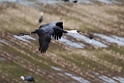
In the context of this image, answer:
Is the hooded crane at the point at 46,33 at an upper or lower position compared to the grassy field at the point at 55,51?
upper

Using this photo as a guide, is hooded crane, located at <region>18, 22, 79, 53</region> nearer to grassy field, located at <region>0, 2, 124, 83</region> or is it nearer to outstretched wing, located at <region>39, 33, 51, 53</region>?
outstretched wing, located at <region>39, 33, 51, 53</region>

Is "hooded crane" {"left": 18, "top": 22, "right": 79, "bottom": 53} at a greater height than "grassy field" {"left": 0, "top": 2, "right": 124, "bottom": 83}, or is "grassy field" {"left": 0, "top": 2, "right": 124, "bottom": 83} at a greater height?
"hooded crane" {"left": 18, "top": 22, "right": 79, "bottom": 53}

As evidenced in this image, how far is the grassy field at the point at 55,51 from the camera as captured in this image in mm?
49219

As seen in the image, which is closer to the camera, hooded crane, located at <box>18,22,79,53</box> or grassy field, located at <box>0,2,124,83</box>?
hooded crane, located at <box>18,22,79,53</box>

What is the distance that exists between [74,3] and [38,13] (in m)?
17.1

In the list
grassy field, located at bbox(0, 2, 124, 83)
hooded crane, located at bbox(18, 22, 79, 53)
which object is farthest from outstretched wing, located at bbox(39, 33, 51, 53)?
grassy field, located at bbox(0, 2, 124, 83)

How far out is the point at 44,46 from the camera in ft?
85.9

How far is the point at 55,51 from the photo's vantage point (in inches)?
2333

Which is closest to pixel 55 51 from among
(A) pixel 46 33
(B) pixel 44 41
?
(A) pixel 46 33

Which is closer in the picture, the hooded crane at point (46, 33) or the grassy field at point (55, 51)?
the hooded crane at point (46, 33)

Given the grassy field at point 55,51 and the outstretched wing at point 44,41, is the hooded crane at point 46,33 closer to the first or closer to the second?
the outstretched wing at point 44,41

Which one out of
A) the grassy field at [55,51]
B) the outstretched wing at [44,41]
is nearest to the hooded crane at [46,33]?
the outstretched wing at [44,41]

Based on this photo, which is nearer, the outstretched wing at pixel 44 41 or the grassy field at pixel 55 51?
the outstretched wing at pixel 44 41

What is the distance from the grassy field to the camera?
49.2m
